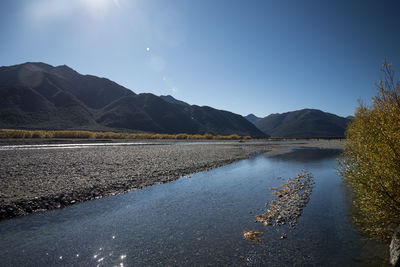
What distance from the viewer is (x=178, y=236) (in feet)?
27.4

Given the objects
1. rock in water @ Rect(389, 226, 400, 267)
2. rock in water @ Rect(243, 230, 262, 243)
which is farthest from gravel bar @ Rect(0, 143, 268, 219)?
rock in water @ Rect(389, 226, 400, 267)

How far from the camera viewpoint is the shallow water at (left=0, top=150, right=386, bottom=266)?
6.77m

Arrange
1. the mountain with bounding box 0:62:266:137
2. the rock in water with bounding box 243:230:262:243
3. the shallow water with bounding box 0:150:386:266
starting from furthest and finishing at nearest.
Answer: the mountain with bounding box 0:62:266:137, the rock in water with bounding box 243:230:262:243, the shallow water with bounding box 0:150:386:266

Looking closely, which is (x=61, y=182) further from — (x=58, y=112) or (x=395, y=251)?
(x=58, y=112)

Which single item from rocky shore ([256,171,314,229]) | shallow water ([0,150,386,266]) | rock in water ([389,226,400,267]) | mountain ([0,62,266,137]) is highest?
mountain ([0,62,266,137])

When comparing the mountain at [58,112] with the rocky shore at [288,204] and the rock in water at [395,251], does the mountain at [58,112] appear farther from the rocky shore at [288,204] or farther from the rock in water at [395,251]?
the rock in water at [395,251]

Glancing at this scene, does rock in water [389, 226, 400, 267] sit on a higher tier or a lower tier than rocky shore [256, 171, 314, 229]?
higher

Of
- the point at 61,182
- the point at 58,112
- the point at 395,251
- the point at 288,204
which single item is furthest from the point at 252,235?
the point at 58,112

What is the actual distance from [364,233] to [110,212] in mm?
11426

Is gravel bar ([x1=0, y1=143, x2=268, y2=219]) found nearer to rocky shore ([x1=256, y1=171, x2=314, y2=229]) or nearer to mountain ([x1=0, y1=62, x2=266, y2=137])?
rocky shore ([x1=256, y1=171, x2=314, y2=229])

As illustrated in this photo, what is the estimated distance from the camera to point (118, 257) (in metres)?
6.84

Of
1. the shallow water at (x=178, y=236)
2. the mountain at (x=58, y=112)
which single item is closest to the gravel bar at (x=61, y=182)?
the shallow water at (x=178, y=236)

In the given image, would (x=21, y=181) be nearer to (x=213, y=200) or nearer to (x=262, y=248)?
(x=213, y=200)

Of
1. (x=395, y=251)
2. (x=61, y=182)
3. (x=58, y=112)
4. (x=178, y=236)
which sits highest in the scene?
(x=58, y=112)
